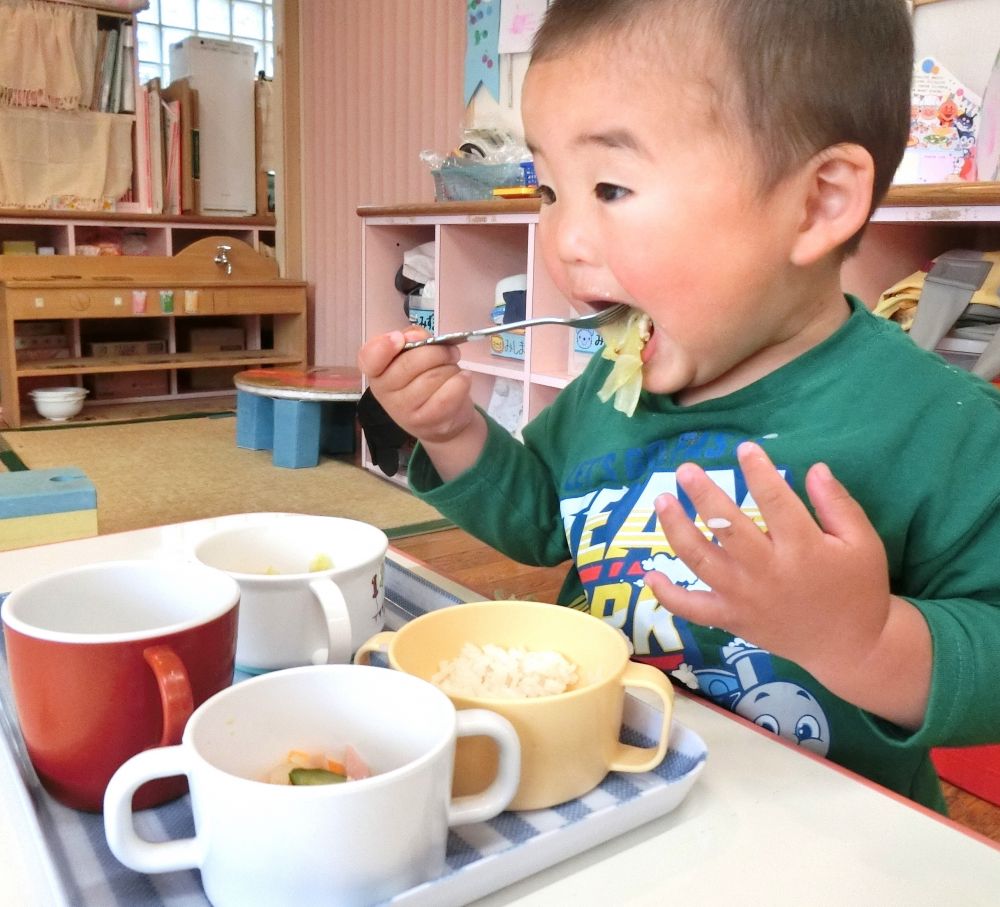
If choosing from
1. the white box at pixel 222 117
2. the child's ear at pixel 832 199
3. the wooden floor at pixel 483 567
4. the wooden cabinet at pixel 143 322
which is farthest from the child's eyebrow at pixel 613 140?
the white box at pixel 222 117

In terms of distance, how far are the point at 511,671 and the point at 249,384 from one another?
2748 millimetres

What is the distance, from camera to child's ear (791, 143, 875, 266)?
578mm

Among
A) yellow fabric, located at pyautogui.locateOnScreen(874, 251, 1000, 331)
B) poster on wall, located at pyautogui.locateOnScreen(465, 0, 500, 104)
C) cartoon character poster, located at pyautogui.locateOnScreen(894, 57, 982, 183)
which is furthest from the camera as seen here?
poster on wall, located at pyautogui.locateOnScreen(465, 0, 500, 104)

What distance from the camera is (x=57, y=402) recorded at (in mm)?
3604

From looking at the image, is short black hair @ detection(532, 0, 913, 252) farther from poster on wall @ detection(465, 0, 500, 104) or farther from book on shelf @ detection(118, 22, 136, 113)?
book on shelf @ detection(118, 22, 136, 113)

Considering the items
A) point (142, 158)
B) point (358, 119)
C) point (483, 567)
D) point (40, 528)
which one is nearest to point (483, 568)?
point (483, 567)

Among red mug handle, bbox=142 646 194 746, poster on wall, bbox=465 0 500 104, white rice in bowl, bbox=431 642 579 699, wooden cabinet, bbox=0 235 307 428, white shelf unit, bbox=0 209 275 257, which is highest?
poster on wall, bbox=465 0 500 104

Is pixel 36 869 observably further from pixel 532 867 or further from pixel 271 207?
pixel 271 207

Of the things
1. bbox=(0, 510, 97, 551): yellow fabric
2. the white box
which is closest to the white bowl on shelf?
the white box

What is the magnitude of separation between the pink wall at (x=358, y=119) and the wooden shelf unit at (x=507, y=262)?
390 mm

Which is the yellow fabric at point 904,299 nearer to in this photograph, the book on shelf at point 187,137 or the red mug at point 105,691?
the red mug at point 105,691

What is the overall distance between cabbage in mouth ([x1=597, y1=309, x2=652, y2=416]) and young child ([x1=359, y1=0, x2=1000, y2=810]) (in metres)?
0.01

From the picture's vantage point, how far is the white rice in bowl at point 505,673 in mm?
463

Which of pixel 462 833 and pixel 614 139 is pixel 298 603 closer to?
pixel 462 833
